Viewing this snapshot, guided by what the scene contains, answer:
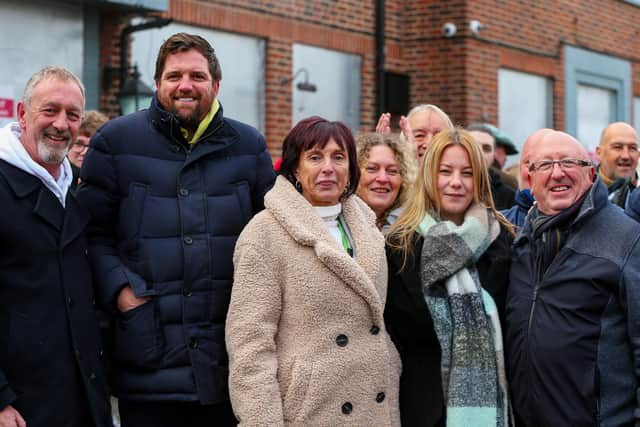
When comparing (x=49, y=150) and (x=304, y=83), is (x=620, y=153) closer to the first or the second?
(x=49, y=150)

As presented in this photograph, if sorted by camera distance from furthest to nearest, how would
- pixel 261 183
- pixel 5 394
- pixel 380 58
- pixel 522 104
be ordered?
pixel 522 104 → pixel 380 58 → pixel 261 183 → pixel 5 394

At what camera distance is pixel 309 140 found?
12.1 ft

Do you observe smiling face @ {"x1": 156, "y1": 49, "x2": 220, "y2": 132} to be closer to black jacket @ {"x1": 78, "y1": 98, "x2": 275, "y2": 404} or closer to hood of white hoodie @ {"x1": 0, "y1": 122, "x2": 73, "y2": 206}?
black jacket @ {"x1": 78, "y1": 98, "x2": 275, "y2": 404}

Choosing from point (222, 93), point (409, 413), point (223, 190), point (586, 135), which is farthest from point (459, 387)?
point (586, 135)

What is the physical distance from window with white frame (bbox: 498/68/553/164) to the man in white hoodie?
10.8 m

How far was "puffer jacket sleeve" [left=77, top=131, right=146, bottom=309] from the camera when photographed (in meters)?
3.70

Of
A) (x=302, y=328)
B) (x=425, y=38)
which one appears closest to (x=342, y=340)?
(x=302, y=328)

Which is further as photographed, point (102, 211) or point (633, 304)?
point (102, 211)

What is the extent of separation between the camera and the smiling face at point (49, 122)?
142 inches

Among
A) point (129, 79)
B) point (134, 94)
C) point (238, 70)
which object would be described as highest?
point (238, 70)

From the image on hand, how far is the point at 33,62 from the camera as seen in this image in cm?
850

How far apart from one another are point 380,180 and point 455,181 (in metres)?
0.87

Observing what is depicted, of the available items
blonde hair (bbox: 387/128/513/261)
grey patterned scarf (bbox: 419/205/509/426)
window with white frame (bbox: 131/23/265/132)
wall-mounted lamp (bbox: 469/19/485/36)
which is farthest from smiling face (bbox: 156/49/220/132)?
wall-mounted lamp (bbox: 469/19/485/36)

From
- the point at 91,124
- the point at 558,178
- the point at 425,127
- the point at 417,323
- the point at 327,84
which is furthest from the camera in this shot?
the point at 327,84
